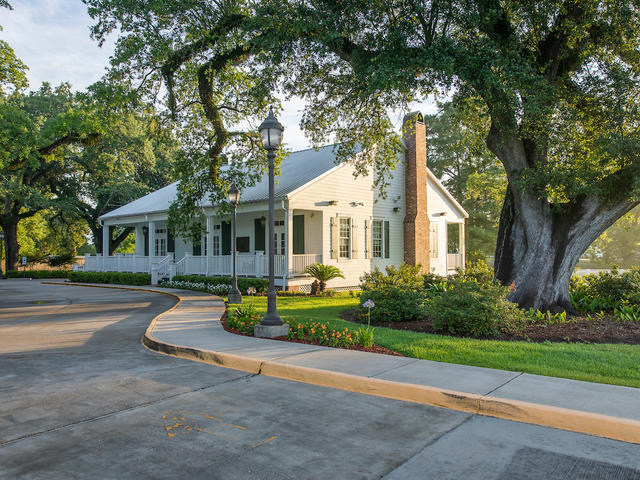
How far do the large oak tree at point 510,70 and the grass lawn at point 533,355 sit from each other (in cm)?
391

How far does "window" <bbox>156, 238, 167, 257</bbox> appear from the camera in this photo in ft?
98.7

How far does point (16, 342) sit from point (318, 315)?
6.65 m

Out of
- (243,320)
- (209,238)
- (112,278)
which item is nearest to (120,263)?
(112,278)

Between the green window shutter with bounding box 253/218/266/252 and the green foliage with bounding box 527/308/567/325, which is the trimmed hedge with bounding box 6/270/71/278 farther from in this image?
the green foliage with bounding box 527/308/567/325

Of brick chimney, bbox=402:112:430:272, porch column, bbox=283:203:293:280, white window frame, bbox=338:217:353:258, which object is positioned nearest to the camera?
porch column, bbox=283:203:293:280

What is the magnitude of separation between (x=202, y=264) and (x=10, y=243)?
2493cm

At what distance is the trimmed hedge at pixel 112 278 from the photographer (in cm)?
2586

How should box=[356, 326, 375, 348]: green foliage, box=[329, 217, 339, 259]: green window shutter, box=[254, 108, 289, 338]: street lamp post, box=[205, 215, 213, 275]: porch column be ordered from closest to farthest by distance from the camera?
box=[356, 326, 375, 348]: green foliage < box=[254, 108, 289, 338]: street lamp post < box=[329, 217, 339, 259]: green window shutter < box=[205, 215, 213, 275]: porch column

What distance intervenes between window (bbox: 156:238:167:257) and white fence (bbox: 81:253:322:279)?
6.01ft

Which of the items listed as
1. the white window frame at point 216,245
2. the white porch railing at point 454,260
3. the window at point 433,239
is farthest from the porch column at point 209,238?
the white porch railing at point 454,260

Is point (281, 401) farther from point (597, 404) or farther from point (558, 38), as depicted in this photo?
point (558, 38)

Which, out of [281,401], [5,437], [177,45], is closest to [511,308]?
[281,401]

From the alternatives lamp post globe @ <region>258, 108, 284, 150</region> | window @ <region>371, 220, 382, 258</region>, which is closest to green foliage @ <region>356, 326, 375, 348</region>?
lamp post globe @ <region>258, 108, 284, 150</region>

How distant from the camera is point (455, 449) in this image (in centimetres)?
414
